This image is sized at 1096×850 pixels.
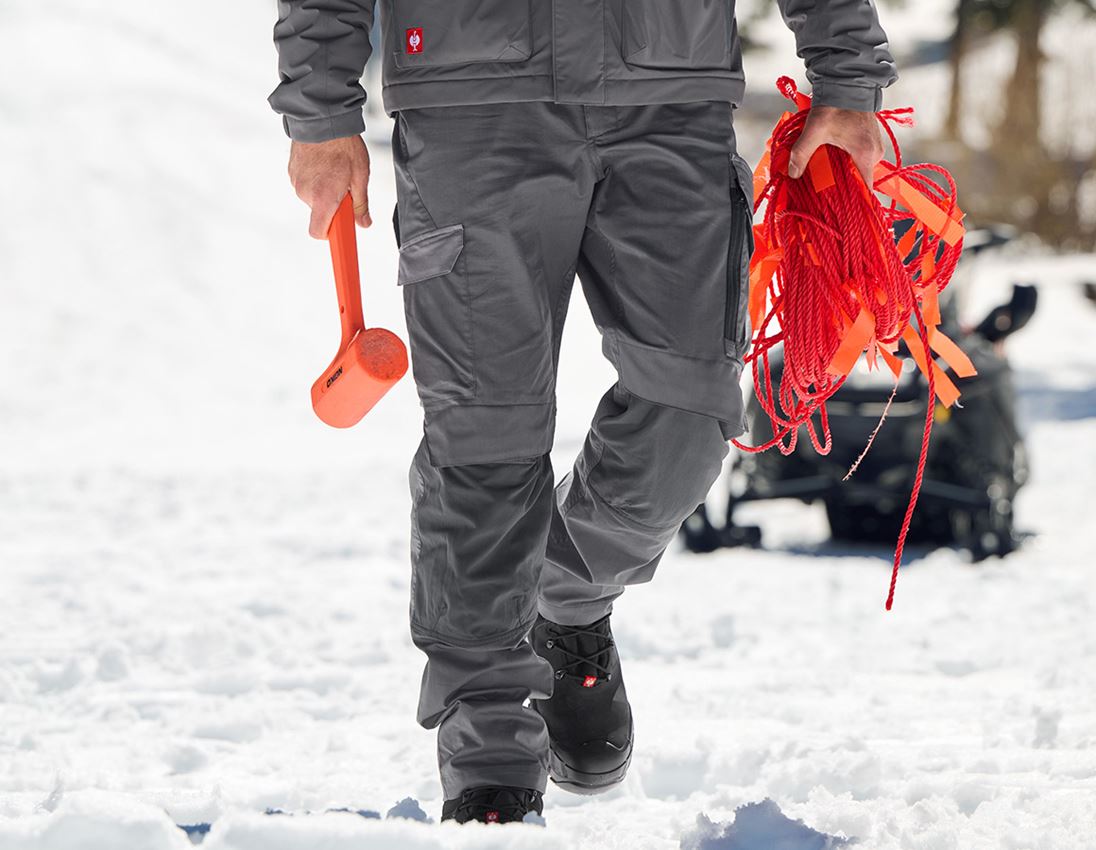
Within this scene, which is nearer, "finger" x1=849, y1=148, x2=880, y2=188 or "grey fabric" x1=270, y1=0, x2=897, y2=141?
"grey fabric" x1=270, y1=0, x2=897, y2=141

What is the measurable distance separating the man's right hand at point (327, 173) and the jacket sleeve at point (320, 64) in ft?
0.09

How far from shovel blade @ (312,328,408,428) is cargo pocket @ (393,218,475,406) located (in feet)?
0.24

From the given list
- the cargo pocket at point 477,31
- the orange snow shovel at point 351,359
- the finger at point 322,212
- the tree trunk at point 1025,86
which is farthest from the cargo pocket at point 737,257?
the tree trunk at point 1025,86

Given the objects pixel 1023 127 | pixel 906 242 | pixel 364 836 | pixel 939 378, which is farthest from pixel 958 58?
pixel 364 836

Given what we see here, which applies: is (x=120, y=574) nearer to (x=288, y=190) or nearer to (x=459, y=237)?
(x=459, y=237)

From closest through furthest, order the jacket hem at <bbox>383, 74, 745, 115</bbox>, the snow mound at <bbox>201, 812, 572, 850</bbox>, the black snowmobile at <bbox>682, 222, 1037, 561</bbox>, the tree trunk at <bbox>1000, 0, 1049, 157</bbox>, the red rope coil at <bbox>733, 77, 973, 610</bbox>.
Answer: the snow mound at <bbox>201, 812, 572, 850</bbox> → the jacket hem at <bbox>383, 74, 745, 115</bbox> → the red rope coil at <bbox>733, 77, 973, 610</bbox> → the black snowmobile at <bbox>682, 222, 1037, 561</bbox> → the tree trunk at <bbox>1000, 0, 1049, 157</bbox>

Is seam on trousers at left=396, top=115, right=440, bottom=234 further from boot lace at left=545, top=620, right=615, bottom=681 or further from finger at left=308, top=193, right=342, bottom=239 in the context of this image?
boot lace at left=545, top=620, right=615, bottom=681

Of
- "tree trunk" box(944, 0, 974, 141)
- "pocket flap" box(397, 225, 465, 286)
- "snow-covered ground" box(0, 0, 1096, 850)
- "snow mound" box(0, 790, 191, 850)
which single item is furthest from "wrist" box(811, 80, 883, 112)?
"tree trunk" box(944, 0, 974, 141)

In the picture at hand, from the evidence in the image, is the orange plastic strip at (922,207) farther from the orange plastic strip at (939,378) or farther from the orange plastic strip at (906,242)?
the orange plastic strip at (939,378)

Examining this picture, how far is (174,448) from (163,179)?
5205 mm

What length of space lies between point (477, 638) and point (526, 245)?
0.66 m

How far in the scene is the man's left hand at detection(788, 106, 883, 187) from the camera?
104 inches

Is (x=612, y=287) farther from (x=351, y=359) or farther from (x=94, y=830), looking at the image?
(x=94, y=830)

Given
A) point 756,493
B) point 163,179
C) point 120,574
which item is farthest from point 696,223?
point 163,179
